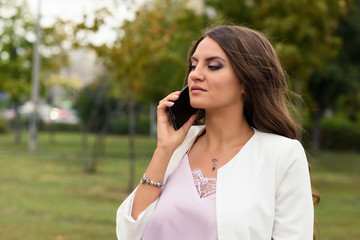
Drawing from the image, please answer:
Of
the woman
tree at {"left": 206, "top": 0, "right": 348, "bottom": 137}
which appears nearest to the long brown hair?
the woman

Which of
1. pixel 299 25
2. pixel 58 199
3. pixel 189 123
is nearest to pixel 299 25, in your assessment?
pixel 299 25

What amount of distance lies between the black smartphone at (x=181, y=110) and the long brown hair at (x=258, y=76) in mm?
213

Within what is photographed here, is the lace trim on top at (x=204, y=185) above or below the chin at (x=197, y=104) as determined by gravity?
below

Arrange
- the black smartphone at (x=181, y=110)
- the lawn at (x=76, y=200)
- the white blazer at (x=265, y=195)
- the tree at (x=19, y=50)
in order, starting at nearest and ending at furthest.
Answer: the white blazer at (x=265, y=195) < the black smartphone at (x=181, y=110) < the lawn at (x=76, y=200) < the tree at (x=19, y=50)

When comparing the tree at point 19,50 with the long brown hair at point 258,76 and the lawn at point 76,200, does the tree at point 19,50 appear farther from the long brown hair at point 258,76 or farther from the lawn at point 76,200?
the long brown hair at point 258,76

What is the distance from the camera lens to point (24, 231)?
890 cm

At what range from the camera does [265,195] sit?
236 cm

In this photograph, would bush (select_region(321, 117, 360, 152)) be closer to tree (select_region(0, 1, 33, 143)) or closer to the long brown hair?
tree (select_region(0, 1, 33, 143))

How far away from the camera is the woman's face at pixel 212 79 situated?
8.13ft

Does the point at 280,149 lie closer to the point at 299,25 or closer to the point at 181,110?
the point at 181,110

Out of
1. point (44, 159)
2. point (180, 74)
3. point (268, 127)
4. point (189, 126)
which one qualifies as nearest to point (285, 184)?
point (268, 127)

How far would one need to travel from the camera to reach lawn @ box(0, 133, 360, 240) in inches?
362

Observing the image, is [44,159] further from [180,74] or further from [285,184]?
[285,184]

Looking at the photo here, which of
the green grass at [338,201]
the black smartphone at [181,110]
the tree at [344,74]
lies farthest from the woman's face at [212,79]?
the tree at [344,74]
